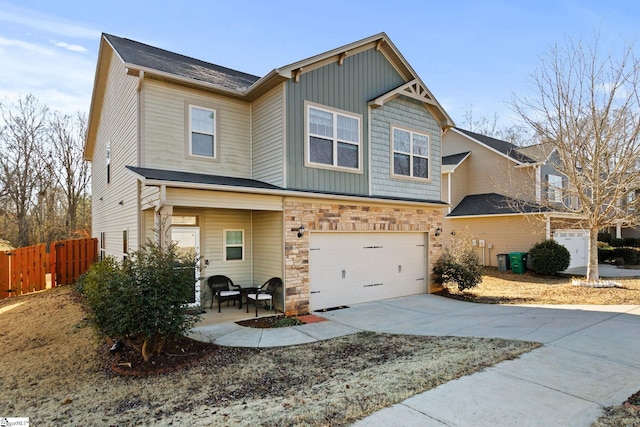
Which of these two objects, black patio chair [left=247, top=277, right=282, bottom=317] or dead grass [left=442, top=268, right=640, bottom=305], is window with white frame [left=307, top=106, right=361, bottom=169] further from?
dead grass [left=442, top=268, right=640, bottom=305]

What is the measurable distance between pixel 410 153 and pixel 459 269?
160 inches

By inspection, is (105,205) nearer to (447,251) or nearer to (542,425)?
(447,251)

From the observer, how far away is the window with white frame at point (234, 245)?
9953 millimetres

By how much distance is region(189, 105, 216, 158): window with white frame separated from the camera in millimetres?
9469

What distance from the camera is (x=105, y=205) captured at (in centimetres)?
1395

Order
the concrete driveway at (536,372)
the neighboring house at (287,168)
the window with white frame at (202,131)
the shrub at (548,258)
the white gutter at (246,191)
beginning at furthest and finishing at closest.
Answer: the shrub at (548,258) → the window with white frame at (202,131) → the neighboring house at (287,168) → the white gutter at (246,191) → the concrete driveway at (536,372)

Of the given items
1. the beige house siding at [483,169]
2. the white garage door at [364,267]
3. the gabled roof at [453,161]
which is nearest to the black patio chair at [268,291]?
the white garage door at [364,267]

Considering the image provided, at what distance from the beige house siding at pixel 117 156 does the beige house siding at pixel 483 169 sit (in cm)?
1627

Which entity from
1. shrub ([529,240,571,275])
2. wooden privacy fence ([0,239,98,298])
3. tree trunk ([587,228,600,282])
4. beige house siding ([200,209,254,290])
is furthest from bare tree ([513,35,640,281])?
wooden privacy fence ([0,239,98,298])

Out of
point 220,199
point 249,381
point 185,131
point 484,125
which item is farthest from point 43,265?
point 484,125

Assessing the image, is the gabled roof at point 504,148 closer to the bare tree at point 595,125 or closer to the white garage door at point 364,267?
the bare tree at point 595,125

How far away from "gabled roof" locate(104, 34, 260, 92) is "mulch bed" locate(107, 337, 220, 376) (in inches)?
241

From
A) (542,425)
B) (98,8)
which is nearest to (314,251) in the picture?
(542,425)

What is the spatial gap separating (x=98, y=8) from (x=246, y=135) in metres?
5.32
